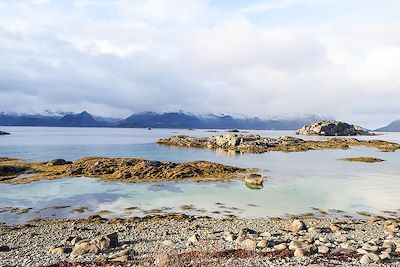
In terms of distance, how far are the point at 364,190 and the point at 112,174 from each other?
32060mm

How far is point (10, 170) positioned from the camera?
170 ft

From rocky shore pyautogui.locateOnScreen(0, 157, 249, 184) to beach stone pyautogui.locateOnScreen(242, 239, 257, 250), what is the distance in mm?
28571

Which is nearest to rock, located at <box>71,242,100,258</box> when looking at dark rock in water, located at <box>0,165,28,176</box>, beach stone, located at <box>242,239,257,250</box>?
beach stone, located at <box>242,239,257,250</box>

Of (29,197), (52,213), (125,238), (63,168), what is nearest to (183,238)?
(125,238)

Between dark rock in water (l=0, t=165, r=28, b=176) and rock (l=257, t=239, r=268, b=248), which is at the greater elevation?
rock (l=257, t=239, r=268, b=248)

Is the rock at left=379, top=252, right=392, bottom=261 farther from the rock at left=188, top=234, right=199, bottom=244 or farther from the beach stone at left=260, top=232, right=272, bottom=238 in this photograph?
the rock at left=188, top=234, right=199, bottom=244

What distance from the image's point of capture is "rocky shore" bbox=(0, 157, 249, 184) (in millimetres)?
48688

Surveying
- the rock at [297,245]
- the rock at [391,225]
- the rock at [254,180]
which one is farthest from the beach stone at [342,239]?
the rock at [254,180]

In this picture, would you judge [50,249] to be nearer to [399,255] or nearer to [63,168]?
[399,255]

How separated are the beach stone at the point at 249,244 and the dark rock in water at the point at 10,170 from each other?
41.5 meters

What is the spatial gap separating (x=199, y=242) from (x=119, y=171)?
32637 mm

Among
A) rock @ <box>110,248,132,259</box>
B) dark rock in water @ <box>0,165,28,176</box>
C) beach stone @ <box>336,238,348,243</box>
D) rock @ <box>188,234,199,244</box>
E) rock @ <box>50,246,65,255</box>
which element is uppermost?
beach stone @ <box>336,238,348,243</box>

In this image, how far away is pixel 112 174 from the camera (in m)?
50.6

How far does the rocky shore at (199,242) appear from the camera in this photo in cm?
1695
